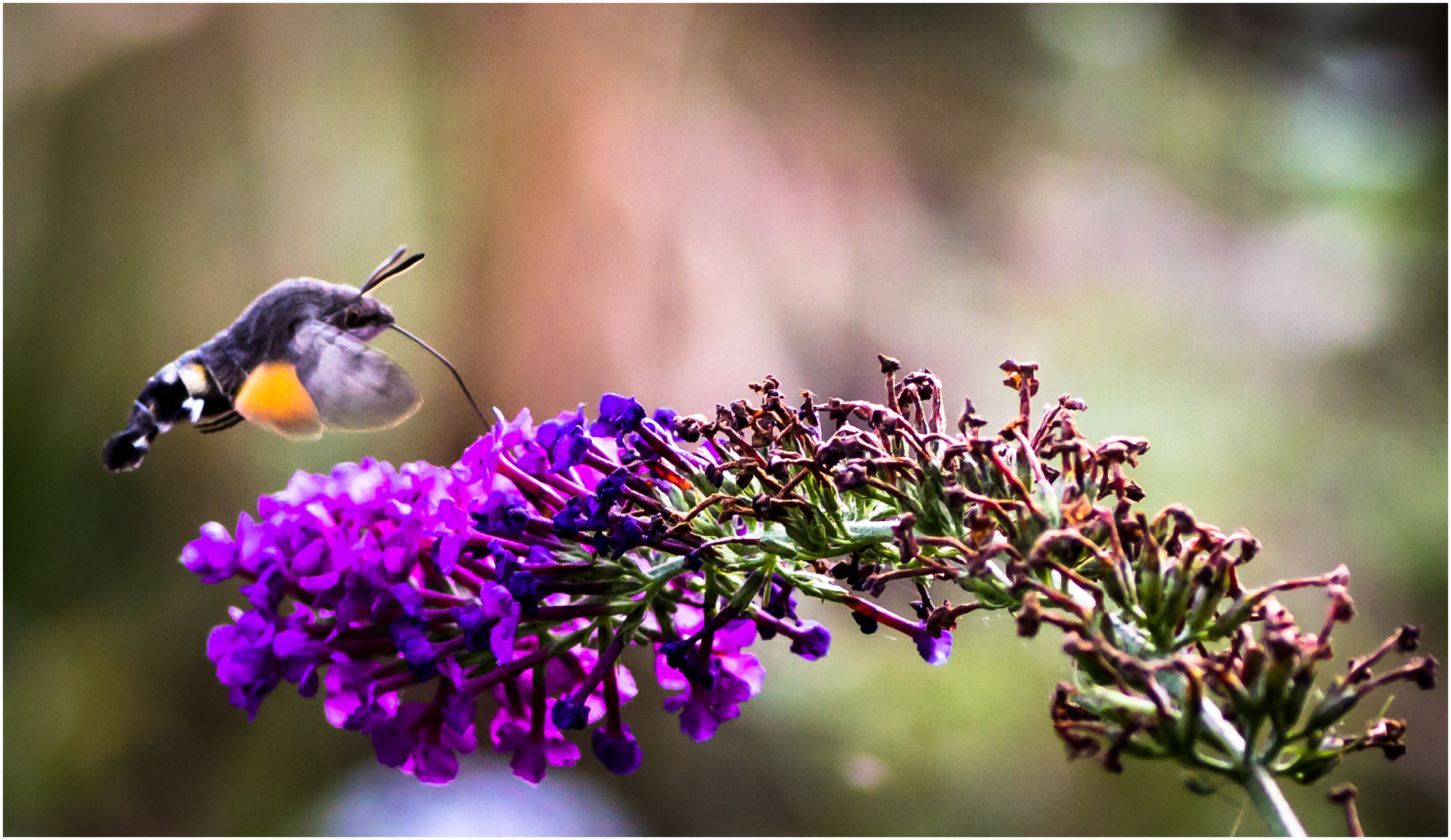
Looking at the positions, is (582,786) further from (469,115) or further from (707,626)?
(707,626)

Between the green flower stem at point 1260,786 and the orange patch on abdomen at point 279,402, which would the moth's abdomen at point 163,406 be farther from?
the green flower stem at point 1260,786

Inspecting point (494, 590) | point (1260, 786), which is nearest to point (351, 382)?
point (494, 590)

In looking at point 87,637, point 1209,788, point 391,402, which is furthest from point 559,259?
point 1209,788

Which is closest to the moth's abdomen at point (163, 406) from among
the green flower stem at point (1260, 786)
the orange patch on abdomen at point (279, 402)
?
the orange patch on abdomen at point (279, 402)

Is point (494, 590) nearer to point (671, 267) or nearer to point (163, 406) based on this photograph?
point (163, 406)

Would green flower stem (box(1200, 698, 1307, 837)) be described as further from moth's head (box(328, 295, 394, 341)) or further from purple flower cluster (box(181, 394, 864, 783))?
moth's head (box(328, 295, 394, 341))

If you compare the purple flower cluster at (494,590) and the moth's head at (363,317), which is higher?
the moth's head at (363,317)
